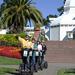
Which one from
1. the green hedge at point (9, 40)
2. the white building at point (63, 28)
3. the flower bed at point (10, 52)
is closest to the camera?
the flower bed at point (10, 52)

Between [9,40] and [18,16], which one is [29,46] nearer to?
[9,40]

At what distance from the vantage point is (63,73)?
1656cm

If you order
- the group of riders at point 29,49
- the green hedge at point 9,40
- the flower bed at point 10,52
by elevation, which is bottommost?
the flower bed at point 10,52

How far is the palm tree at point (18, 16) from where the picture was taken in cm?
5734

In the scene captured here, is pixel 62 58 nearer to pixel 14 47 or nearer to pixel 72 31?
pixel 14 47

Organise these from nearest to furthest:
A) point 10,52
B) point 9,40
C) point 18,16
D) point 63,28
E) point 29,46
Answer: point 29,46
point 10,52
point 9,40
point 18,16
point 63,28

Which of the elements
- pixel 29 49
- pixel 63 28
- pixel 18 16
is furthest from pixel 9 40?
pixel 63 28

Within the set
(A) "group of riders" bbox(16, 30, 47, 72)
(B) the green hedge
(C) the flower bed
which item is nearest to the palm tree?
(B) the green hedge

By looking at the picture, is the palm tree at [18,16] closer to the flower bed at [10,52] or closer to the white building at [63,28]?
the white building at [63,28]

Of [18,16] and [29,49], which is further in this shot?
[18,16]

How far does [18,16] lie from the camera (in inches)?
2277

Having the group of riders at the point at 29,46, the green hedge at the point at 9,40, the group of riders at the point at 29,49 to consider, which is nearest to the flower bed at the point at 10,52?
the green hedge at the point at 9,40

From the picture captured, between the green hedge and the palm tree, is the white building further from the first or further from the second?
the green hedge

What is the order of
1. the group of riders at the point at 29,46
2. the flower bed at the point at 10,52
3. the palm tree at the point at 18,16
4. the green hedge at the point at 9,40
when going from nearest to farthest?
the group of riders at the point at 29,46, the flower bed at the point at 10,52, the green hedge at the point at 9,40, the palm tree at the point at 18,16
